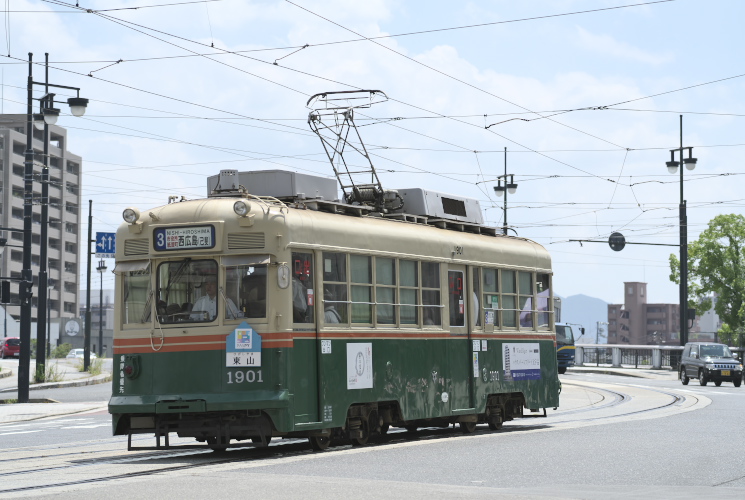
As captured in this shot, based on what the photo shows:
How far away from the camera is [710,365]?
131ft

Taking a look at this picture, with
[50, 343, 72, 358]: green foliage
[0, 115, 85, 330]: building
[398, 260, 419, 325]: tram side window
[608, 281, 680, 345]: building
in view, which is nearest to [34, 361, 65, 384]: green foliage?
[398, 260, 419, 325]: tram side window

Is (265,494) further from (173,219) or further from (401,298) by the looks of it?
(401,298)

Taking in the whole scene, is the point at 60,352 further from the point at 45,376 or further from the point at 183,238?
the point at 183,238

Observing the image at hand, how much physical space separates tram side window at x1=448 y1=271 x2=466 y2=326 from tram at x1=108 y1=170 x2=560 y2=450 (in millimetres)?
319

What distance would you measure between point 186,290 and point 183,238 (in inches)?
24.9

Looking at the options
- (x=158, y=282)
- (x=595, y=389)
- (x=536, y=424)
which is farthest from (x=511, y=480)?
(x=595, y=389)

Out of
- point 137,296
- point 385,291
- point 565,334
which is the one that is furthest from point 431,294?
point 565,334

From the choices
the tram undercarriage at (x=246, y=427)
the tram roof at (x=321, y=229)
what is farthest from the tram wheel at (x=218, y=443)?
the tram roof at (x=321, y=229)

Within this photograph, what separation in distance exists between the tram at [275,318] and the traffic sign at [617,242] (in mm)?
31542

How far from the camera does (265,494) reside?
33.2 ft

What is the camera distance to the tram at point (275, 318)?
1399 centimetres

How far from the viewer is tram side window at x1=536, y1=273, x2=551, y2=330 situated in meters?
20.5

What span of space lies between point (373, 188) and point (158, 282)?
4464mm

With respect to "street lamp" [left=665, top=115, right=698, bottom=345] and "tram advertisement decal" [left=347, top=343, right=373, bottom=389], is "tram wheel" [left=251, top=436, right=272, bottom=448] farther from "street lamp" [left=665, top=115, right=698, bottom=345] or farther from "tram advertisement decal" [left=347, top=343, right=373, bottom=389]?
"street lamp" [left=665, top=115, right=698, bottom=345]
